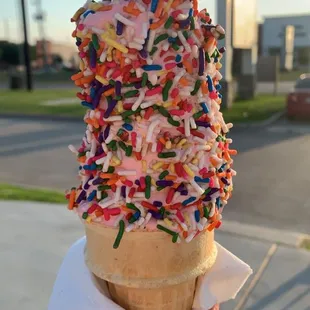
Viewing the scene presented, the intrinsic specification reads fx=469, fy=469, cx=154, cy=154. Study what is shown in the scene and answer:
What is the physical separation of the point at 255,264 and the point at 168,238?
2712 mm

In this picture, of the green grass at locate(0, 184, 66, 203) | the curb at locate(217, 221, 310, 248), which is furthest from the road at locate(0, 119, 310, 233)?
the green grass at locate(0, 184, 66, 203)

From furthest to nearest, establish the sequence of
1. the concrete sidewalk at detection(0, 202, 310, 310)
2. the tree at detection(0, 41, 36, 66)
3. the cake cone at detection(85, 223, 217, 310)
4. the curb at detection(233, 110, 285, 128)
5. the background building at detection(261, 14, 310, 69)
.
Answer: the background building at detection(261, 14, 310, 69) → the tree at detection(0, 41, 36, 66) → the curb at detection(233, 110, 285, 128) → the concrete sidewalk at detection(0, 202, 310, 310) → the cake cone at detection(85, 223, 217, 310)

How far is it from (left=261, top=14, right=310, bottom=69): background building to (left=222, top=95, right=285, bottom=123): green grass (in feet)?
147

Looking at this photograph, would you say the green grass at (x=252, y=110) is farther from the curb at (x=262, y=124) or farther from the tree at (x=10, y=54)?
the tree at (x=10, y=54)

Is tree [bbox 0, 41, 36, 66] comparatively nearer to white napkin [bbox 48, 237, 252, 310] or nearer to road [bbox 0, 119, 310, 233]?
road [bbox 0, 119, 310, 233]

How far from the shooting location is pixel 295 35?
62.2 metres

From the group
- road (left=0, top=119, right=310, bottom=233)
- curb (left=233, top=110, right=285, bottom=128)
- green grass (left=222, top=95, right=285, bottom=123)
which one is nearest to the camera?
road (left=0, top=119, right=310, bottom=233)

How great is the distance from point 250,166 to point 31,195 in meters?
4.11

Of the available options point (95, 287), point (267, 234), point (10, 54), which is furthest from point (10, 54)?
point (95, 287)

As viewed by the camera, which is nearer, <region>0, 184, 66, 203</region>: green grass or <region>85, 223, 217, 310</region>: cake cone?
<region>85, 223, 217, 310</region>: cake cone

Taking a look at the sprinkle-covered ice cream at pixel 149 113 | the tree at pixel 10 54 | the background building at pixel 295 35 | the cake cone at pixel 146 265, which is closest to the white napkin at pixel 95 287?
the cake cone at pixel 146 265

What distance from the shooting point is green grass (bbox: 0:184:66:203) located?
678cm

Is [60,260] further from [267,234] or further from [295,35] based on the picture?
[295,35]

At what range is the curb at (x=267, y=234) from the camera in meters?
5.23
